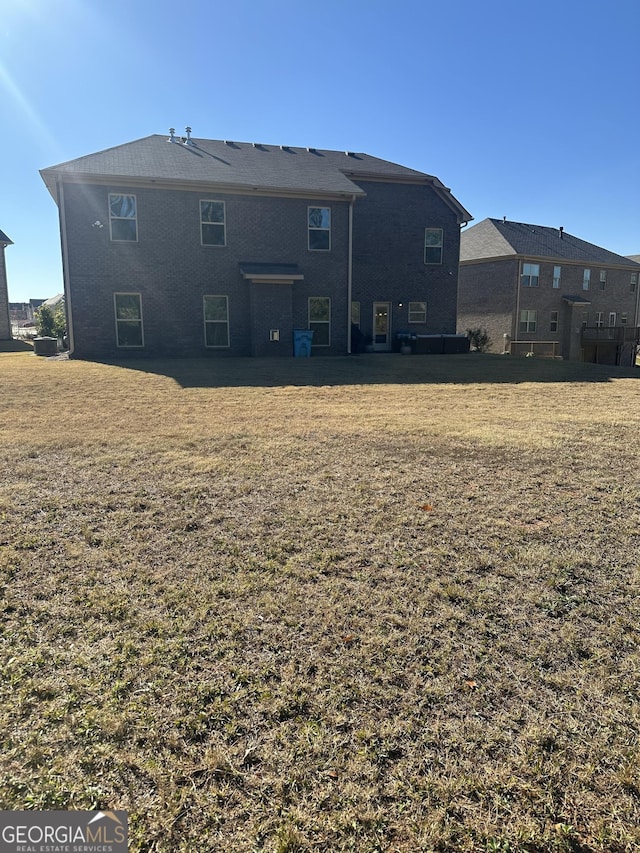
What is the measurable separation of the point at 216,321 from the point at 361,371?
22.5 ft

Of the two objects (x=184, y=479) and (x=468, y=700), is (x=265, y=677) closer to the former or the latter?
(x=468, y=700)

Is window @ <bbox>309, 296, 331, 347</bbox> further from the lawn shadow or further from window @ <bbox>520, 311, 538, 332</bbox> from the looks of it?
window @ <bbox>520, 311, 538, 332</bbox>

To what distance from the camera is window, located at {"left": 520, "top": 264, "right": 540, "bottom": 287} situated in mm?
31422

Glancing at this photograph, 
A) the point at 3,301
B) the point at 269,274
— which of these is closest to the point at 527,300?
the point at 269,274

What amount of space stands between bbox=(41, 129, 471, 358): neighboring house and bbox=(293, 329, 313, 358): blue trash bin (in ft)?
1.28

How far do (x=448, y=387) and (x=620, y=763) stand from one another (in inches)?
412

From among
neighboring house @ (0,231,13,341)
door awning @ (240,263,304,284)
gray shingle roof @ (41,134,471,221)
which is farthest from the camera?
neighboring house @ (0,231,13,341)

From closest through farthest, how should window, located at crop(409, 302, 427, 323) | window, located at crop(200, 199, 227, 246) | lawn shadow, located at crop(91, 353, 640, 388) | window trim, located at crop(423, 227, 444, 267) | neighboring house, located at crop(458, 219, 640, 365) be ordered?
lawn shadow, located at crop(91, 353, 640, 388)
window, located at crop(200, 199, 227, 246)
window trim, located at crop(423, 227, 444, 267)
window, located at crop(409, 302, 427, 323)
neighboring house, located at crop(458, 219, 640, 365)

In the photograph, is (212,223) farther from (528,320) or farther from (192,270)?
(528,320)

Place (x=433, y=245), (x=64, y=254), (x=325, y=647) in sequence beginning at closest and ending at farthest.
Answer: (x=325, y=647), (x=64, y=254), (x=433, y=245)

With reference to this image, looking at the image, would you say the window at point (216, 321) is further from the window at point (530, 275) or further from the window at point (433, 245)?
the window at point (530, 275)

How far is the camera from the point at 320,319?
19953 millimetres

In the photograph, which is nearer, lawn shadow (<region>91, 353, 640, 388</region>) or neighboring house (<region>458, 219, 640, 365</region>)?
lawn shadow (<region>91, 353, 640, 388</region>)

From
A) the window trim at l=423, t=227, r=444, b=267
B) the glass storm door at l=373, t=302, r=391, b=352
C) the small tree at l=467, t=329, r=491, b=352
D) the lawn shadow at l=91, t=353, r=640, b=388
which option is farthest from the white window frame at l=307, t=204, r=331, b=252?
the small tree at l=467, t=329, r=491, b=352
